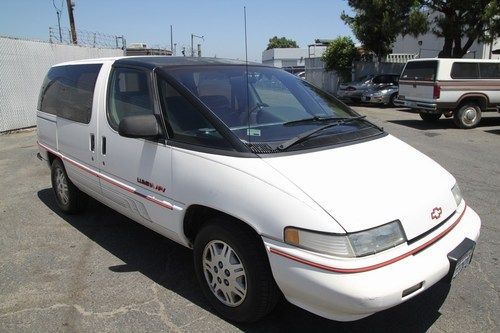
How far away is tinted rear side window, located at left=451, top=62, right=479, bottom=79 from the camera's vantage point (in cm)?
1263

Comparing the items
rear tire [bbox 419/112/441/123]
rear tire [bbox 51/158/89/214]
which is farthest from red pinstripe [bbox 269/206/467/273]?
rear tire [bbox 419/112/441/123]

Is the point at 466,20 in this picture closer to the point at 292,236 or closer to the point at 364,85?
the point at 364,85

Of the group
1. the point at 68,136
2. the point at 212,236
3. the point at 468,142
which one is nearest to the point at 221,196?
the point at 212,236

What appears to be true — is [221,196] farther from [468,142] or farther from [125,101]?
[468,142]

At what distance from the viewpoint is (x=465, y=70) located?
41.8ft

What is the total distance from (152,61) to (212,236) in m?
1.66

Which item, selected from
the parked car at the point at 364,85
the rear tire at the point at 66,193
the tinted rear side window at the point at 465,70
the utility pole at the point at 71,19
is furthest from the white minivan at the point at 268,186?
the utility pole at the point at 71,19

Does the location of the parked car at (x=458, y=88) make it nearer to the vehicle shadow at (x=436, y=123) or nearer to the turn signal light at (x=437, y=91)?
the turn signal light at (x=437, y=91)

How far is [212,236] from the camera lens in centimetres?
302

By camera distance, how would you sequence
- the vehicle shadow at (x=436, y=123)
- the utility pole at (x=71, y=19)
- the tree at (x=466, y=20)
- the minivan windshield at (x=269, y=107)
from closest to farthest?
the minivan windshield at (x=269, y=107)
the vehicle shadow at (x=436, y=123)
the tree at (x=466, y=20)
the utility pole at (x=71, y=19)

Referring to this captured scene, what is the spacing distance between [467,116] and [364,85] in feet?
26.1

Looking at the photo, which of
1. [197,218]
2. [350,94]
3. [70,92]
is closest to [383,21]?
[350,94]

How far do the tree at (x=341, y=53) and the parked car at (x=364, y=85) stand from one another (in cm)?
392

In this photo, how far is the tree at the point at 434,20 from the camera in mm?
18875
